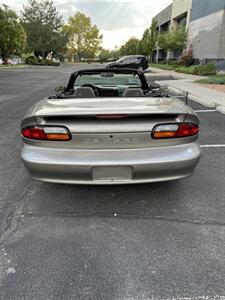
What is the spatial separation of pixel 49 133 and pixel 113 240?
1.17m

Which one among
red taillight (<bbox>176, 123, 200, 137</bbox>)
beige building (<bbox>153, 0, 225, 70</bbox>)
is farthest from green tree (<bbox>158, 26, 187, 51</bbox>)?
red taillight (<bbox>176, 123, 200, 137</bbox>)

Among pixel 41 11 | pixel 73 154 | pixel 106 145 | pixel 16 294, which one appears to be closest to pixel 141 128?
pixel 106 145

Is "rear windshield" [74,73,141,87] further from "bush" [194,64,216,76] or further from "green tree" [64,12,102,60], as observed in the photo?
"green tree" [64,12,102,60]

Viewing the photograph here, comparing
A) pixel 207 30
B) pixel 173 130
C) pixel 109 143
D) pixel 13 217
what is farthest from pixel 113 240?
pixel 207 30

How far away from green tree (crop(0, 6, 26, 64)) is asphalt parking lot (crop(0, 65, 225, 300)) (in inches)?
1541

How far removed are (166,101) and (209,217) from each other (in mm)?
1344

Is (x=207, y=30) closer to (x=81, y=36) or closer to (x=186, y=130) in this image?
(x=186, y=130)

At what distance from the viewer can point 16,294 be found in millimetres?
1911

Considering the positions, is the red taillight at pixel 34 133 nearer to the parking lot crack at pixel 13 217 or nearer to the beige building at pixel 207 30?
the parking lot crack at pixel 13 217

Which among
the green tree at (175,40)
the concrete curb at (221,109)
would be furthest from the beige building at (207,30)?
the concrete curb at (221,109)

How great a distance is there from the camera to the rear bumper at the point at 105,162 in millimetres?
2594

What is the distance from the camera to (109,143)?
2.59 m

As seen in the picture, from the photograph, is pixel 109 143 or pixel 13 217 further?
pixel 13 217

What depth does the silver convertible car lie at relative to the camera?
2.58m
